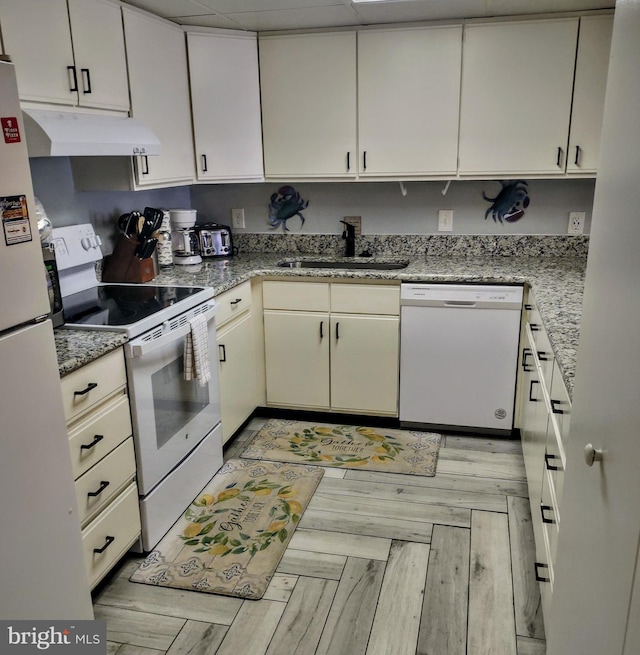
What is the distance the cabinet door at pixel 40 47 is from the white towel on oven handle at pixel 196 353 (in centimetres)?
98

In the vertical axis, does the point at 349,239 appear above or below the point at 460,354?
above

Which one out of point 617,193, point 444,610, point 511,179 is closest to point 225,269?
point 511,179

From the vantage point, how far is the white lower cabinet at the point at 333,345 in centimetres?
321

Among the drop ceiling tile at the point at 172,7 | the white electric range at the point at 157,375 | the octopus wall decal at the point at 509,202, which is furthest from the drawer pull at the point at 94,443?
the octopus wall decal at the point at 509,202

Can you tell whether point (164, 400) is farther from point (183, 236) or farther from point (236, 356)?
point (183, 236)

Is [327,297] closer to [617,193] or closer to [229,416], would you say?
[229,416]

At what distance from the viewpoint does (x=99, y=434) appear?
1990mm

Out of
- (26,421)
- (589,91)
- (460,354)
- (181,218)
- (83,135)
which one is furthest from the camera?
(181,218)

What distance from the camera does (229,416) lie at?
309 centimetres

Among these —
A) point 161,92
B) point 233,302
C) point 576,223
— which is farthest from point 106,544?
point 576,223

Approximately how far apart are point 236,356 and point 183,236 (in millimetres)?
787

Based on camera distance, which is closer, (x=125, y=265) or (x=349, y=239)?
(x=125, y=265)

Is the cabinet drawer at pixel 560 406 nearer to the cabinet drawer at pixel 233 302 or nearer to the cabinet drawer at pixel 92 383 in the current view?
the cabinet drawer at pixel 92 383

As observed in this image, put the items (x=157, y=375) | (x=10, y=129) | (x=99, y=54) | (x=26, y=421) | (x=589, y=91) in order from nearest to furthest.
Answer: (x=10, y=129)
(x=26, y=421)
(x=157, y=375)
(x=99, y=54)
(x=589, y=91)
